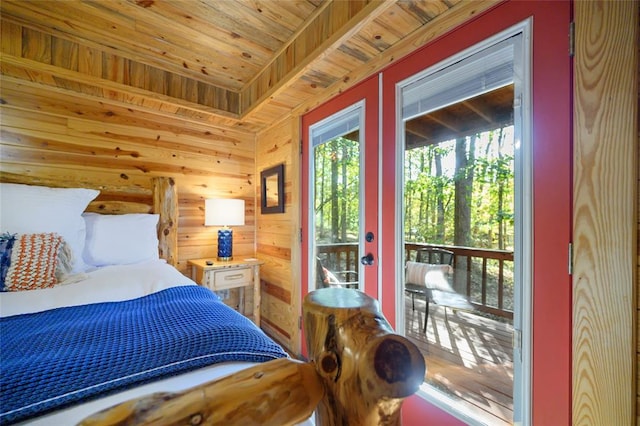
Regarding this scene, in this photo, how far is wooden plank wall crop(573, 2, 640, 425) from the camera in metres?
0.76

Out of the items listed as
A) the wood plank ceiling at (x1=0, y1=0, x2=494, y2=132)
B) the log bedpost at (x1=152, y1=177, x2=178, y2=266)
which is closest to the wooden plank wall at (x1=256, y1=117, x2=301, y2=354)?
the wood plank ceiling at (x1=0, y1=0, x2=494, y2=132)

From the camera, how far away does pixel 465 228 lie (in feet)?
3.95

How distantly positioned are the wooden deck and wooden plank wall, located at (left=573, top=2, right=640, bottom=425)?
27cm

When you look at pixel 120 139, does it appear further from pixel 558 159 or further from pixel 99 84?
pixel 558 159

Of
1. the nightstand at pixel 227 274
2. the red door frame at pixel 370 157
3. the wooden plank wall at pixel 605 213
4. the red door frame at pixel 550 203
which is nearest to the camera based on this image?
the wooden plank wall at pixel 605 213

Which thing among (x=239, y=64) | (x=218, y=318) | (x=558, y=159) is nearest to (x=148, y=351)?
(x=218, y=318)

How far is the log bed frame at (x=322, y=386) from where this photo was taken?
36 centimetres

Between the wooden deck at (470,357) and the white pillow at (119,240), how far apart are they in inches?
74.1

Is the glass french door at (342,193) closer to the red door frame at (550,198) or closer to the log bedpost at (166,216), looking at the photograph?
the red door frame at (550,198)

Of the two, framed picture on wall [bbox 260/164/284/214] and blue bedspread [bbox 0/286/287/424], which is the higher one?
framed picture on wall [bbox 260/164/284/214]

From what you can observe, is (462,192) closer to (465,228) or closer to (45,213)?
(465,228)

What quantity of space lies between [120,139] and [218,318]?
84.5 inches

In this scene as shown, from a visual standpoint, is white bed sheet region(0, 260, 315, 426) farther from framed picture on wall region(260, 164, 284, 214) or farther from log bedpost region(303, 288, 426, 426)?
framed picture on wall region(260, 164, 284, 214)

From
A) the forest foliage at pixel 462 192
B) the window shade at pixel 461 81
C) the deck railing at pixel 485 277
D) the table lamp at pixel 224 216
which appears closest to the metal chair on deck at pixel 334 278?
the forest foliage at pixel 462 192
